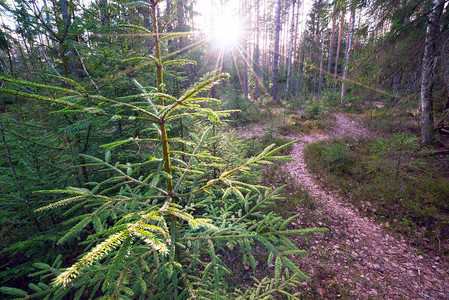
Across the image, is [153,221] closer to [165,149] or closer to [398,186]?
[165,149]

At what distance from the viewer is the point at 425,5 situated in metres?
6.10

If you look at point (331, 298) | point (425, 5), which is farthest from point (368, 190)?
point (425, 5)

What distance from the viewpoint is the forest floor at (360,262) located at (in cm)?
366

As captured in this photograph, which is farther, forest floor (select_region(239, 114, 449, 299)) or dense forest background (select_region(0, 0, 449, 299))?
forest floor (select_region(239, 114, 449, 299))

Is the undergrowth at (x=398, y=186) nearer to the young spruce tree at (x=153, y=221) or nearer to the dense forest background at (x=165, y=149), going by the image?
the dense forest background at (x=165, y=149)

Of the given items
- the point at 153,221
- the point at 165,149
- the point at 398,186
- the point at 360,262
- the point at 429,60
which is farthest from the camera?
the point at 398,186

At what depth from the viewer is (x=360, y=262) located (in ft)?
14.1

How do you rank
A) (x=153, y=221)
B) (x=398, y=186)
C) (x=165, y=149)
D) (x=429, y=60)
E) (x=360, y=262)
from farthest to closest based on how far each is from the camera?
(x=398, y=186) < (x=429, y=60) < (x=360, y=262) < (x=153, y=221) < (x=165, y=149)

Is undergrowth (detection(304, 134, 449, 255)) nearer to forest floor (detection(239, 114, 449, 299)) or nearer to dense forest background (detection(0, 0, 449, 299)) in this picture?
dense forest background (detection(0, 0, 449, 299))

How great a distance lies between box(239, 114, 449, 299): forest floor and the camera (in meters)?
3.66

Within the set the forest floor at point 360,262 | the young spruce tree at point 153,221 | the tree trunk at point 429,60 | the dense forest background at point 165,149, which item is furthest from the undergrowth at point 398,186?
the young spruce tree at point 153,221

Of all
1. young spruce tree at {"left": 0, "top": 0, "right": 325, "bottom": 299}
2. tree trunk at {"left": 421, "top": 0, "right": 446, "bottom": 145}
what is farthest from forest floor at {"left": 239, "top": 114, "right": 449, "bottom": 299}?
tree trunk at {"left": 421, "top": 0, "right": 446, "bottom": 145}

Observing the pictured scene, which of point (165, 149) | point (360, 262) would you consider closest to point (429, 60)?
point (360, 262)

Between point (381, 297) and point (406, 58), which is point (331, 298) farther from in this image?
point (406, 58)
